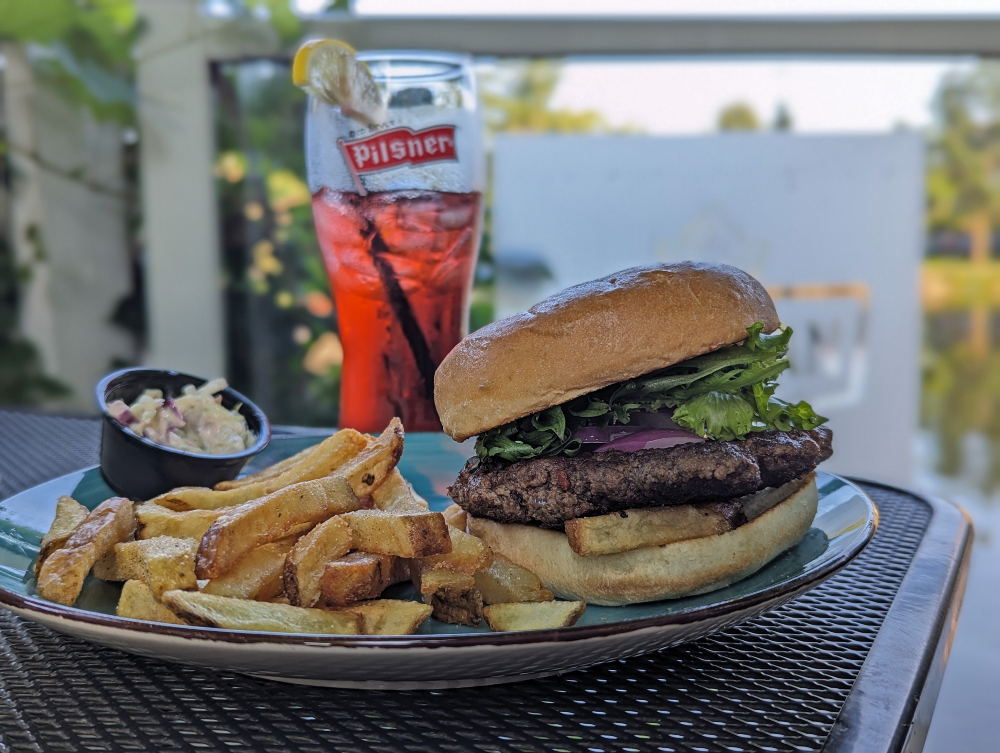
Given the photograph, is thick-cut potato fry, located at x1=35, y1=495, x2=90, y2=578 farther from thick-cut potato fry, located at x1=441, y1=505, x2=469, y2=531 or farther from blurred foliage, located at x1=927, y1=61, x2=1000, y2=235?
blurred foliage, located at x1=927, y1=61, x2=1000, y2=235

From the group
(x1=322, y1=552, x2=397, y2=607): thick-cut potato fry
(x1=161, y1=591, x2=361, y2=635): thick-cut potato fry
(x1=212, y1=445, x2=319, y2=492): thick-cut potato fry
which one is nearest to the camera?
(x1=161, y1=591, x2=361, y2=635): thick-cut potato fry

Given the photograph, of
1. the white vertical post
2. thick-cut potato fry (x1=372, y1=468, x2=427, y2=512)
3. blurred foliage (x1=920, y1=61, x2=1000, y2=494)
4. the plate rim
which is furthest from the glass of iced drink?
blurred foliage (x1=920, y1=61, x2=1000, y2=494)

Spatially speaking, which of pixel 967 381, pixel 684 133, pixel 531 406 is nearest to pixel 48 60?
pixel 684 133

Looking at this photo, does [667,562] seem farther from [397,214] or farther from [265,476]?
[397,214]

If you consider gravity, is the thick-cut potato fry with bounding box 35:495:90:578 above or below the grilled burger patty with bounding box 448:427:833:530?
above

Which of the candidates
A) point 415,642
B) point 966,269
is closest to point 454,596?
point 415,642

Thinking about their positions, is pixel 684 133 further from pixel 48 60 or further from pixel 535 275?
pixel 48 60
